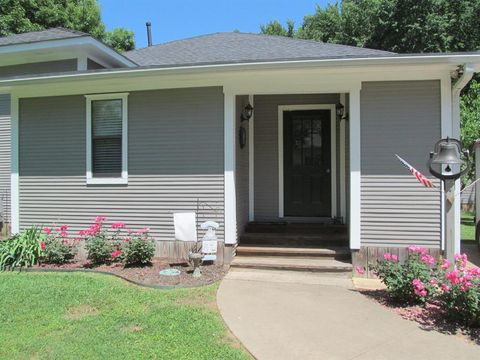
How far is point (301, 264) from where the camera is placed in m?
6.32

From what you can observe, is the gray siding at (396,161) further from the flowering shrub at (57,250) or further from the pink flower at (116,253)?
the flowering shrub at (57,250)

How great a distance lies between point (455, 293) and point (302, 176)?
14.4ft

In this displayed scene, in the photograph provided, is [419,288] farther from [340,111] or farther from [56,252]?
[56,252]

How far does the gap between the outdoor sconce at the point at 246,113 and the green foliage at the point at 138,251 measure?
2.77m

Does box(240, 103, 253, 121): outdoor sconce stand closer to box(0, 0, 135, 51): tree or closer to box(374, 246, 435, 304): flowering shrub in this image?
box(374, 246, 435, 304): flowering shrub

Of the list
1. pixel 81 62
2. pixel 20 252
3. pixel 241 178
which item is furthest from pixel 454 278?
pixel 81 62

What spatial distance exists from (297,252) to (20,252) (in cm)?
447

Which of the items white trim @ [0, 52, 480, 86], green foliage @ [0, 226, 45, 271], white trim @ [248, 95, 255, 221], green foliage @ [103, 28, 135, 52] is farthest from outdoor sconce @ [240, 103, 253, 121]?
green foliage @ [103, 28, 135, 52]

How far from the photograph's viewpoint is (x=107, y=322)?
167 inches

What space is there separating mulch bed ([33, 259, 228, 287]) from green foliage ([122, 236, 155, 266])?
12 centimetres

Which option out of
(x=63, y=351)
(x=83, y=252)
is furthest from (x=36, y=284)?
(x=63, y=351)

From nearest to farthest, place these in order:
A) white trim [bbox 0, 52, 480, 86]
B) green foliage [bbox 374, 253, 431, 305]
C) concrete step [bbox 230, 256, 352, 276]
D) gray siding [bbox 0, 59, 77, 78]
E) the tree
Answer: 1. green foliage [bbox 374, 253, 431, 305]
2. white trim [bbox 0, 52, 480, 86]
3. concrete step [bbox 230, 256, 352, 276]
4. gray siding [bbox 0, 59, 77, 78]
5. the tree

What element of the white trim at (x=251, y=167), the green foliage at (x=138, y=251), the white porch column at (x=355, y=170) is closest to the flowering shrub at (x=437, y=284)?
the white porch column at (x=355, y=170)

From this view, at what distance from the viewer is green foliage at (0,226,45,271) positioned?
265 inches
